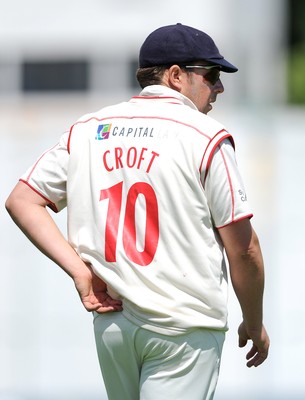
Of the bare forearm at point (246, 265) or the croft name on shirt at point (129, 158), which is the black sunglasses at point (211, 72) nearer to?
the croft name on shirt at point (129, 158)

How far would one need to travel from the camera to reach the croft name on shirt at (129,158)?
11.0 ft

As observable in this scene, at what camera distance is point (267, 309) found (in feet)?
29.9

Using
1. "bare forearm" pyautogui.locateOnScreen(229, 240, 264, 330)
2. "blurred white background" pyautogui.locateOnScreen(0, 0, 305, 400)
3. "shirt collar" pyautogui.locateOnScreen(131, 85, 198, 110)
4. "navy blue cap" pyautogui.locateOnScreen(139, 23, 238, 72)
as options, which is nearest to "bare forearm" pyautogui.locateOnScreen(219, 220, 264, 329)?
"bare forearm" pyautogui.locateOnScreen(229, 240, 264, 330)

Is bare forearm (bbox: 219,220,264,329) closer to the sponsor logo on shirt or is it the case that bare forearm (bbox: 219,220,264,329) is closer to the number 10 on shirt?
the number 10 on shirt

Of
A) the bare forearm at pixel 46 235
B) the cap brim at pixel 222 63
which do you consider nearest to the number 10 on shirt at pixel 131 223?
the bare forearm at pixel 46 235

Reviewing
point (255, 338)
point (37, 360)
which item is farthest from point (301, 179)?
point (255, 338)

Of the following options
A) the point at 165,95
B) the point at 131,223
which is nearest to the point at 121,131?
the point at 165,95

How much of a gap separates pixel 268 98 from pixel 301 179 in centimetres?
110

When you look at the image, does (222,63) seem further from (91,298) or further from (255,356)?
(255,356)

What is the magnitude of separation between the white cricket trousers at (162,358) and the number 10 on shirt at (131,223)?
20 cm

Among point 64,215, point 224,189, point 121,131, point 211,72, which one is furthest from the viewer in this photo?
point 64,215

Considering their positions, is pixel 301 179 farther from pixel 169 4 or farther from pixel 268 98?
pixel 169 4

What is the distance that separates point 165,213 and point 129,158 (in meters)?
0.20

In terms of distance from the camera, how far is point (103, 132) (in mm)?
3471
